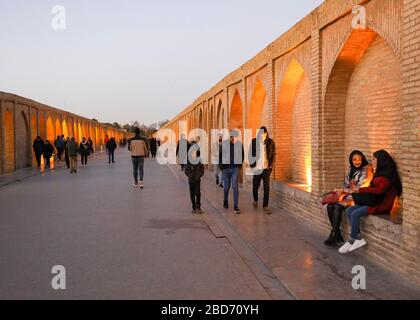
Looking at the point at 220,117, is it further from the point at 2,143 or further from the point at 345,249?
the point at 345,249

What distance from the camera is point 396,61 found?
600 centimetres

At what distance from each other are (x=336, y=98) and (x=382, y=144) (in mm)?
1410

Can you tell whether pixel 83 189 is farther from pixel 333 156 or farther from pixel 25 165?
pixel 25 165

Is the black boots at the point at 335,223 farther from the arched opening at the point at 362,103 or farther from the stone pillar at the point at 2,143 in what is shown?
the stone pillar at the point at 2,143

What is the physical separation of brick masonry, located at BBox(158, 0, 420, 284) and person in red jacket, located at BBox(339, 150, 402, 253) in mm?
144

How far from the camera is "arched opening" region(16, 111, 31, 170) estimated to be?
2244cm

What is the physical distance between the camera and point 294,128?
33.3 ft

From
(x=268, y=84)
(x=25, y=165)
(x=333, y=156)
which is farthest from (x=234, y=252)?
(x=25, y=165)

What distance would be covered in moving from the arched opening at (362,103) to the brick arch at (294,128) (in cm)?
168

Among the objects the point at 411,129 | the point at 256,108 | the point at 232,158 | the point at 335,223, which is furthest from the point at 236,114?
the point at 411,129

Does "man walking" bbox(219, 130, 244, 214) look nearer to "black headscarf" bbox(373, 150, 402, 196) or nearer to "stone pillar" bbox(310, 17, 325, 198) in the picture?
"stone pillar" bbox(310, 17, 325, 198)

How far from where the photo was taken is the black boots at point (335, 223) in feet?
21.0
